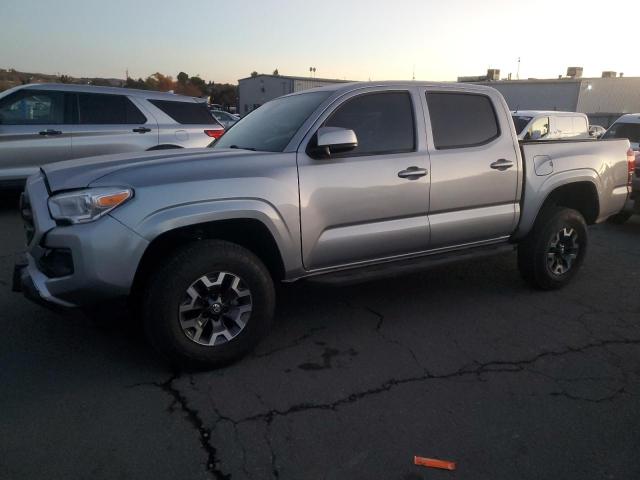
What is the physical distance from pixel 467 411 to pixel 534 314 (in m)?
1.80

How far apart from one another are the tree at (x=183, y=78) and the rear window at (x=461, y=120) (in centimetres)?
7418

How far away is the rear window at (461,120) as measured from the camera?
4.15 m

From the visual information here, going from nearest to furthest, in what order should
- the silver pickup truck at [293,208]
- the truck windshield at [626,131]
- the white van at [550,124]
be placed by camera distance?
1. the silver pickup truck at [293,208]
2. the truck windshield at [626,131]
3. the white van at [550,124]

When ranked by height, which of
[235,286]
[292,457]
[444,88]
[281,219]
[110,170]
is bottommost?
[292,457]

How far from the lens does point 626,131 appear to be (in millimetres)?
10883

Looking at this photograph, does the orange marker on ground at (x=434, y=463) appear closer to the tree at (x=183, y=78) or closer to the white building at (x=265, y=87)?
the white building at (x=265, y=87)

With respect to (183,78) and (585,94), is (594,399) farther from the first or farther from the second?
(183,78)

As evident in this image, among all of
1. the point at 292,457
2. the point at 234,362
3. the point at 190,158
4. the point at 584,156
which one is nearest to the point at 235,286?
the point at 234,362

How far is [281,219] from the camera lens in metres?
3.33

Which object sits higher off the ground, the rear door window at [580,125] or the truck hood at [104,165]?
the rear door window at [580,125]

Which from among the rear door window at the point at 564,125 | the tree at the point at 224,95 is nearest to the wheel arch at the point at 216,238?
the rear door window at the point at 564,125

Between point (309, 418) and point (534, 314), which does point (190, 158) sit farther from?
point (534, 314)

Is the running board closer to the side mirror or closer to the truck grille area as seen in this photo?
the side mirror

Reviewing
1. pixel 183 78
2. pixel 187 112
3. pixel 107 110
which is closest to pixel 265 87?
pixel 183 78
